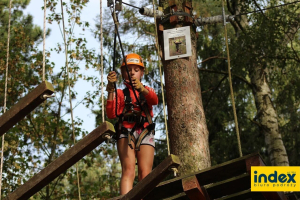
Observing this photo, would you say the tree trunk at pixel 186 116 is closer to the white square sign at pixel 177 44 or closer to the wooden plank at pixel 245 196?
the white square sign at pixel 177 44

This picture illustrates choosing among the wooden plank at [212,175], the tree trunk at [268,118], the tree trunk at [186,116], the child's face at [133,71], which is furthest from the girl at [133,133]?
the tree trunk at [268,118]

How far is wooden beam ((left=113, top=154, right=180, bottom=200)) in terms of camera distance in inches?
135

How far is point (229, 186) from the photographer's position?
162 inches

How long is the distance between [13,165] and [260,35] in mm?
6117

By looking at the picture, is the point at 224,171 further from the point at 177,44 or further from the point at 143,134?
the point at 177,44

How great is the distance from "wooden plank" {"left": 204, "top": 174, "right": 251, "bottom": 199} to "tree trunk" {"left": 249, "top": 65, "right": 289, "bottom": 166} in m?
6.24

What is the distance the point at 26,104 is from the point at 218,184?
5.30 ft

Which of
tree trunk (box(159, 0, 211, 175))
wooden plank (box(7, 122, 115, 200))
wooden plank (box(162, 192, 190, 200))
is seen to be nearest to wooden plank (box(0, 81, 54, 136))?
wooden plank (box(7, 122, 115, 200))

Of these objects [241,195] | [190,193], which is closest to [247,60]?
[241,195]

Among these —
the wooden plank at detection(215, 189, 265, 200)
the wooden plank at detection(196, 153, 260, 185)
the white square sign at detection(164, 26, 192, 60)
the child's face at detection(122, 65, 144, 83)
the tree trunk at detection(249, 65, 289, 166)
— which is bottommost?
the wooden plank at detection(215, 189, 265, 200)

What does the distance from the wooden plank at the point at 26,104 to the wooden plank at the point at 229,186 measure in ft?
5.04

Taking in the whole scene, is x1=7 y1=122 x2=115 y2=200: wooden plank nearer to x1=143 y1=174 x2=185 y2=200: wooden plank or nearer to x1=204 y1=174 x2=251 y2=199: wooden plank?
x1=143 y1=174 x2=185 y2=200: wooden plank

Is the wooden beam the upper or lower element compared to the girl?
lower

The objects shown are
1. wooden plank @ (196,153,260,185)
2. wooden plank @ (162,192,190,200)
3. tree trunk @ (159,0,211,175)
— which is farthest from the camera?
tree trunk @ (159,0,211,175)
